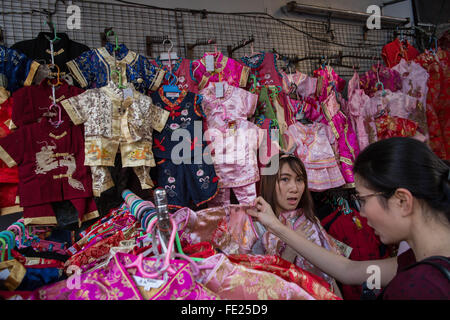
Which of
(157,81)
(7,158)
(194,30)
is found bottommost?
(7,158)

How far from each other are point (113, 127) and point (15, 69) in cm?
62

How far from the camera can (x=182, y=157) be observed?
2.09m

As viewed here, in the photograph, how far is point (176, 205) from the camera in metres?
2.03

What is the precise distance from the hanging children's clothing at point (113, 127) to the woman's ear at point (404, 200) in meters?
1.38

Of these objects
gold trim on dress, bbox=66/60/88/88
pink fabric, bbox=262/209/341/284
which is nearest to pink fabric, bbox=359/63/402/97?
pink fabric, bbox=262/209/341/284

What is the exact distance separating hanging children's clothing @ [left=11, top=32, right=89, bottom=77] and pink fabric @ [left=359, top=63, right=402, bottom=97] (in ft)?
8.55

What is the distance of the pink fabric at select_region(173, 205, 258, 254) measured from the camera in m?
1.31

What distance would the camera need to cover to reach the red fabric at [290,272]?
98cm

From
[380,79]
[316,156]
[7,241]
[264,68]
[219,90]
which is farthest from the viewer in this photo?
[380,79]

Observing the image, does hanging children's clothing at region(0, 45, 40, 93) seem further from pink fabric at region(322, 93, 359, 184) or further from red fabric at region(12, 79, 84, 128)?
pink fabric at region(322, 93, 359, 184)

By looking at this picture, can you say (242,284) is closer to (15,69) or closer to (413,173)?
(413,173)

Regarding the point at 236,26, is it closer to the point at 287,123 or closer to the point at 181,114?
the point at 287,123

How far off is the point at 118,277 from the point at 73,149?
124cm

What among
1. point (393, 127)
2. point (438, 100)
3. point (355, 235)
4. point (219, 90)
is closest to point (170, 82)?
point (219, 90)
